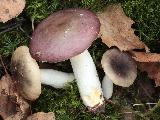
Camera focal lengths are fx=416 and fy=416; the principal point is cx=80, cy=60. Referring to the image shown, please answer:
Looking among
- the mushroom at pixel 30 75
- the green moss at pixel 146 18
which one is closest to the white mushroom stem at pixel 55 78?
the mushroom at pixel 30 75

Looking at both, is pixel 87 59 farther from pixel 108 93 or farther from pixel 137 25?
pixel 137 25

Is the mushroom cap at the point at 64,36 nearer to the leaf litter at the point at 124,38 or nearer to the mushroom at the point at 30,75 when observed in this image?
the mushroom at the point at 30,75

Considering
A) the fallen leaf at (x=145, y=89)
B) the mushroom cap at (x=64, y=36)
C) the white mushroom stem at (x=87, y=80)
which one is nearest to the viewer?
the mushroom cap at (x=64, y=36)

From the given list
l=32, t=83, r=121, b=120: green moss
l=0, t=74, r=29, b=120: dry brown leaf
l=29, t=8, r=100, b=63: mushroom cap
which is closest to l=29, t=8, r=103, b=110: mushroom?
l=29, t=8, r=100, b=63: mushroom cap

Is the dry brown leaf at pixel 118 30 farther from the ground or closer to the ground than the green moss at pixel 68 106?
farther from the ground

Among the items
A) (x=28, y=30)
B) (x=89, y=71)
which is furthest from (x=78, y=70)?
(x=28, y=30)

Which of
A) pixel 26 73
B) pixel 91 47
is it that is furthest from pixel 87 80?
pixel 26 73
